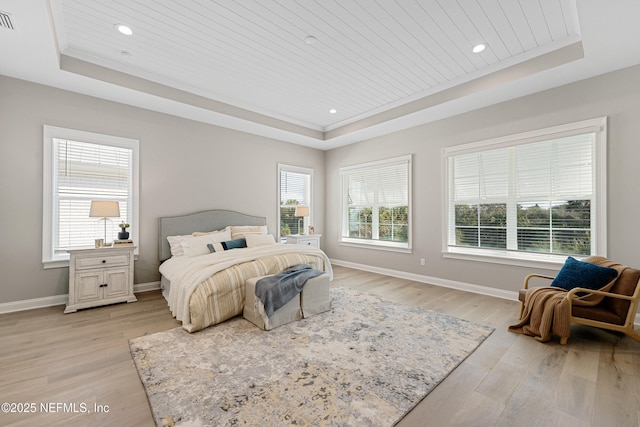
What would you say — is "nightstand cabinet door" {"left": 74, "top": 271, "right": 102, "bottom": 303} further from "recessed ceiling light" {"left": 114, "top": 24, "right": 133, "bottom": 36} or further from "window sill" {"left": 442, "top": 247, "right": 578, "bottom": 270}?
"window sill" {"left": 442, "top": 247, "right": 578, "bottom": 270}

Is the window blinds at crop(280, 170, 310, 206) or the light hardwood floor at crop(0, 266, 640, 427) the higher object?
the window blinds at crop(280, 170, 310, 206)

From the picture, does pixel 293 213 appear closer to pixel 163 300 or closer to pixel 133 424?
pixel 163 300

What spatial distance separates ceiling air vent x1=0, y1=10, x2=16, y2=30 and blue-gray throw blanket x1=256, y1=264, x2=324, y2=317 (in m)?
3.16

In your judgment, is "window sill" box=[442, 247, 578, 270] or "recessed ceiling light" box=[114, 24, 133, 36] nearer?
"recessed ceiling light" box=[114, 24, 133, 36]

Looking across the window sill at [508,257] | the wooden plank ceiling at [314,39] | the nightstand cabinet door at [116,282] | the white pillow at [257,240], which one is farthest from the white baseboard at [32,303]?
the window sill at [508,257]

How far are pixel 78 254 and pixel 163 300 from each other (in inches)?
45.6

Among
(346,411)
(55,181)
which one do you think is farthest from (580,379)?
(55,181)

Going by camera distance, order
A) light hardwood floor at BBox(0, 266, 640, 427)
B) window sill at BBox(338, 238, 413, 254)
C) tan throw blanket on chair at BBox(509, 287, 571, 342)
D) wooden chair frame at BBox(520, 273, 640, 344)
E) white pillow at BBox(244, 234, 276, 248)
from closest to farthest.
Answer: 1. light hardwood floor at BBox(0, 266, 640, 427)
2. wooden chair frame at BBox(520, 273, 640, 344)
3. tan throw blanket on chair at BBox(509, 287, 571, 342)
4. white pillow at BBox(244, 234, 276, 248)
5. window sill at BBox(338, 238, 413, 254)

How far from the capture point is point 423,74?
3.76 metres

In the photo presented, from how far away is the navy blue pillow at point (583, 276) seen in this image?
269 centimetres

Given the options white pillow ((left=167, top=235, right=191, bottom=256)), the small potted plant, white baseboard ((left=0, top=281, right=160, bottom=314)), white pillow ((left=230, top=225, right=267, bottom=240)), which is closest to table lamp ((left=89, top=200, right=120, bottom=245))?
the small potted plant

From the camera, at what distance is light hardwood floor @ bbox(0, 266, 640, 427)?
1.72m

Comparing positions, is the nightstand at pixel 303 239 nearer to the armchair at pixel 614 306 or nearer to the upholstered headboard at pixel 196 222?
the upholstered headboard at pixel 196 222

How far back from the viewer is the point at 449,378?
6.99 ft
